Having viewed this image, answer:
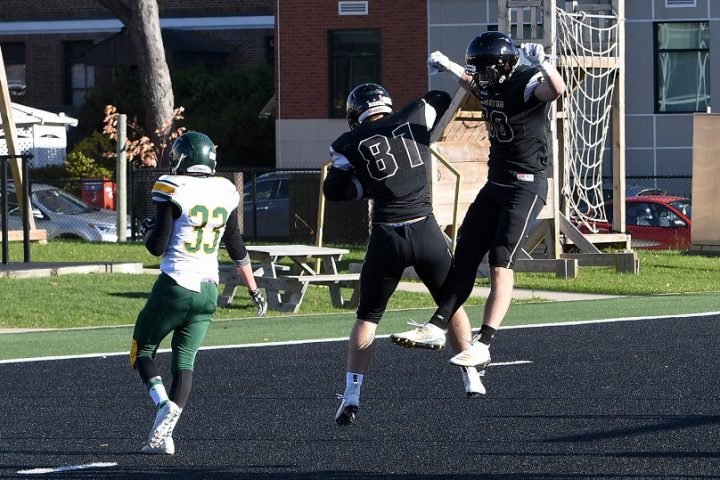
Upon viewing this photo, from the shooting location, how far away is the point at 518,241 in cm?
888

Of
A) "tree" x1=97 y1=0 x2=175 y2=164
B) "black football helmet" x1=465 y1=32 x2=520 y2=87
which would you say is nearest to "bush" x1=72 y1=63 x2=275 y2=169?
"tree" x1=97 y1=0 x2=175 y2=164

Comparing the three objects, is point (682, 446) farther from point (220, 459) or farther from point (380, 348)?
point (380, 348)

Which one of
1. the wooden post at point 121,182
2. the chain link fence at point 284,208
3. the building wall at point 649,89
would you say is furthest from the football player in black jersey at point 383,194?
the building wall at point 649,89

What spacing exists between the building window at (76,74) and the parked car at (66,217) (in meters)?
20.1

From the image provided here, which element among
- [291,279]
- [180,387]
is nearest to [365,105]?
[180,387]

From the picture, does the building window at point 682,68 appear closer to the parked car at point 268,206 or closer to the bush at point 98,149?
the parked car at point 268,206

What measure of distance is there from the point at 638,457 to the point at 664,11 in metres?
27.7

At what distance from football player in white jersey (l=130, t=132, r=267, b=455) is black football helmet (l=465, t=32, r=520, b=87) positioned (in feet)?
5.55

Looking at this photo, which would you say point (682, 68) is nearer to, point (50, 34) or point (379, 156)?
point (50, 34)

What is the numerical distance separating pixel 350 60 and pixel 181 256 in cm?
2833

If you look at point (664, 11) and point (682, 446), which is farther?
point (664, 11)

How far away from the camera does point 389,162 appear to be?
8258 millimetres

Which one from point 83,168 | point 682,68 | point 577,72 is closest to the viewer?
point 577,72

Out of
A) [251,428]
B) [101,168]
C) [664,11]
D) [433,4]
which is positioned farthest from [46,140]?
[251,428]
